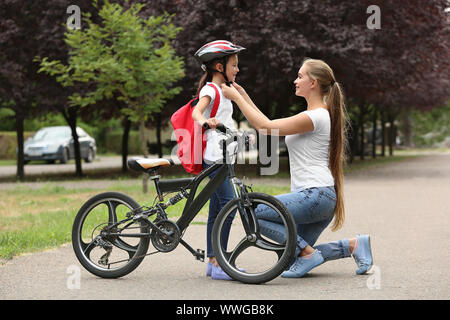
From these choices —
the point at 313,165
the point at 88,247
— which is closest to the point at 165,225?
the point at 88,247

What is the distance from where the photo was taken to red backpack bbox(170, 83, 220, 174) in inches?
212

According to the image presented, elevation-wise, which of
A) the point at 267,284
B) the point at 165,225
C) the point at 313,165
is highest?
the point at 313,165

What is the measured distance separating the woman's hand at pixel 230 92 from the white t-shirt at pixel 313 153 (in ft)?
1.88

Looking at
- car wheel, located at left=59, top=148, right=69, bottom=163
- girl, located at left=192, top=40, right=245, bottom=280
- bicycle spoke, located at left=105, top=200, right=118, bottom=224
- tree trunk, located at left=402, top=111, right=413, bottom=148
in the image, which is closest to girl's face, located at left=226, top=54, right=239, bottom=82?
girl, located at left=192, top=40, right=245, bottom=280

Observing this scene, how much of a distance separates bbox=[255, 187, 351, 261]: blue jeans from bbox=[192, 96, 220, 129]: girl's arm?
28.1 inches

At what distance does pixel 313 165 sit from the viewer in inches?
215

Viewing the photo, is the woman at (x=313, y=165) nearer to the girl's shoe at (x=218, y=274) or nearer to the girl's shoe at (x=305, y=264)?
the girl's shoe at (x=305, y=264)

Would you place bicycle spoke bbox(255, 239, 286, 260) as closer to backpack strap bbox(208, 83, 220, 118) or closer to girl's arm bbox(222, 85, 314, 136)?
girl's arm bbox(222, 85, 314, 136)

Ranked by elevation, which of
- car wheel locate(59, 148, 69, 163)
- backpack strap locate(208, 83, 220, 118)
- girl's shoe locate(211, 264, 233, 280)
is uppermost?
backpack strap locate(208, 83, 220, 118)

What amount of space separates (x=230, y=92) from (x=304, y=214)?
1.04m

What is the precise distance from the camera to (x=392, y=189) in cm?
1505

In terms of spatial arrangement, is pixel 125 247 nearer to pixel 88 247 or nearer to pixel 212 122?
pixel 88 247

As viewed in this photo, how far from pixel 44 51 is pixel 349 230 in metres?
12.4
